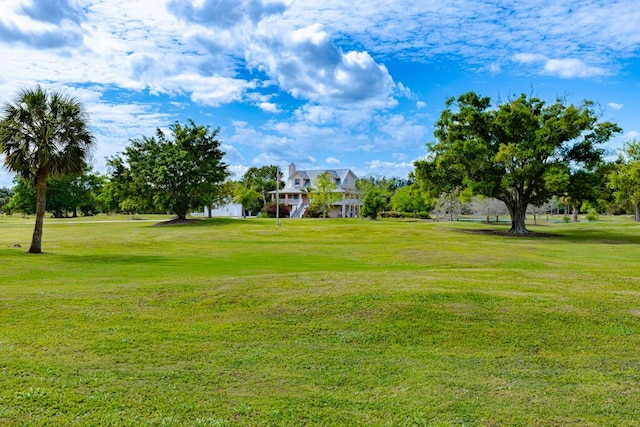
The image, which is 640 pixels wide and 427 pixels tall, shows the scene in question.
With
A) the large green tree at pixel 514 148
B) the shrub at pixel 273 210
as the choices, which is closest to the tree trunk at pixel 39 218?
the large green tree at pixel 514 148

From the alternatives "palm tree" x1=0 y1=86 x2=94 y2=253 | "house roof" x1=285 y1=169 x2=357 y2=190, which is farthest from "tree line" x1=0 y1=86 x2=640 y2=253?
"house roof" x1=285 y1=169 x2=357 y2=190

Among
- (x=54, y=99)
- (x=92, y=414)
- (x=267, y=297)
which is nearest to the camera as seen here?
(x=92, y=414)

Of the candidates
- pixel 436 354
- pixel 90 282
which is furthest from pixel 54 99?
pixel 436 354

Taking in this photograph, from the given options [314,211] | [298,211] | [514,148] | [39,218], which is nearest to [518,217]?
[514,148]

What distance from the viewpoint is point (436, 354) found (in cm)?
850

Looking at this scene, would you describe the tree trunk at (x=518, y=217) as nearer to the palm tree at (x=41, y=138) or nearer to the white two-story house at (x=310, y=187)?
the palm tree at (x=41, y=138)

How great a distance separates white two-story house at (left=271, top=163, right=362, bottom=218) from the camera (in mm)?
87931

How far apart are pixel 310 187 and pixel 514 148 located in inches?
2056

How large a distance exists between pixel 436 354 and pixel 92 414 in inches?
205

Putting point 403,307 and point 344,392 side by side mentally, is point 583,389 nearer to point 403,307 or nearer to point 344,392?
point 344,392

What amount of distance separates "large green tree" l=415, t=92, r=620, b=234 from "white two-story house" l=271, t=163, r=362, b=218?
41701mm

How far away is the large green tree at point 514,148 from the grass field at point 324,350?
1058 inches

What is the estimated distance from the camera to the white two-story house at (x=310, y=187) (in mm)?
87931

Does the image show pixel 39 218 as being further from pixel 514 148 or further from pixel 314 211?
pixel 314 211
